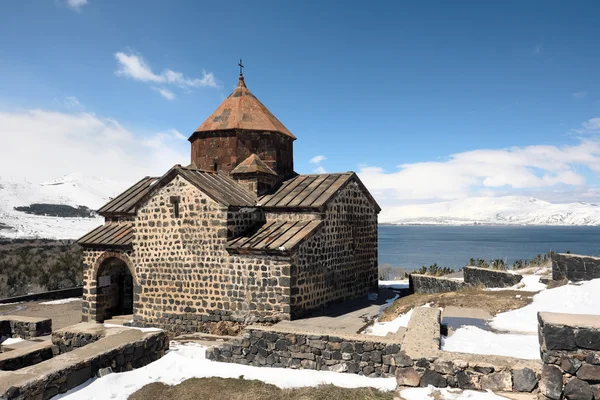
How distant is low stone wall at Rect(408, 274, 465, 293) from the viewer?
1522cm

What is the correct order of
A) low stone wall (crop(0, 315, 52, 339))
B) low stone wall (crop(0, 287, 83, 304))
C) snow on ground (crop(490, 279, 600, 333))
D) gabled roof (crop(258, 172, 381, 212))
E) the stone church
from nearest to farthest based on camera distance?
1. snow on ground (crop(490, 279, 600, 333))
2. the stone church
3. low stone wall (crop(0, 315, 52, 339))
4. gabled roof (crop(258, 172, 381, 212))
5. low stone wall (crop(0, 287, 83, 304))

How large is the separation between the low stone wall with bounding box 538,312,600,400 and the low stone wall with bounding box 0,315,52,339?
12932mm

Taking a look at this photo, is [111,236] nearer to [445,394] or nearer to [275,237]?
[275,237]

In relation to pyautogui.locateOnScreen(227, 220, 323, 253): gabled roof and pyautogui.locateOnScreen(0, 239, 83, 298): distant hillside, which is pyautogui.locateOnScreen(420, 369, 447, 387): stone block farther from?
pyautogui.locateOnScreen(0, 239, 83, 298): distant hillside

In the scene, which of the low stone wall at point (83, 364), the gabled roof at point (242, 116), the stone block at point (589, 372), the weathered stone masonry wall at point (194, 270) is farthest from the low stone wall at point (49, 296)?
the stone block at point (589, 372)

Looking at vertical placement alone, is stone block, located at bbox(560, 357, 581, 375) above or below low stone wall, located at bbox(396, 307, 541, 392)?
above

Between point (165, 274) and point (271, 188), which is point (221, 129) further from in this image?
point (165, 274)

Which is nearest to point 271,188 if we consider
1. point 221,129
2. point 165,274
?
point 221,129

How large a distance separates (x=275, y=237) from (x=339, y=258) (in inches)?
112

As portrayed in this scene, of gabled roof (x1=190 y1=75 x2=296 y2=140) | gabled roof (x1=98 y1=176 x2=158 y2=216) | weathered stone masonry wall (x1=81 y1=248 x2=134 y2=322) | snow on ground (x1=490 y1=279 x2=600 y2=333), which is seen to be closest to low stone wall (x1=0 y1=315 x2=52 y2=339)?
weathered stone masonry wall (x1=81 y1=248 x2=134 y2=322)

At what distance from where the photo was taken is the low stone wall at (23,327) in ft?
39.7

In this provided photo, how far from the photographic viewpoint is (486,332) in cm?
792

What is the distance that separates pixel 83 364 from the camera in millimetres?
7043

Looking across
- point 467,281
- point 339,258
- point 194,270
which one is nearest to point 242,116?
point 194,270
